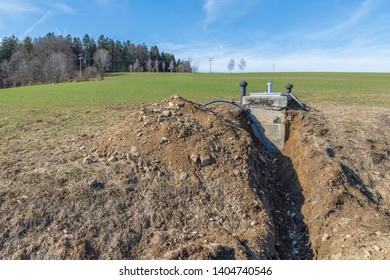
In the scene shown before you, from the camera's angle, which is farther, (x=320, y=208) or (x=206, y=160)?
(x=206, y=160)

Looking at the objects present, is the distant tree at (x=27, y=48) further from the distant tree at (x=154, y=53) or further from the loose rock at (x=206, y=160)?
the loose rock at (x=206, y=160)

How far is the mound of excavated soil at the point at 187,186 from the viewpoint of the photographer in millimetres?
3838

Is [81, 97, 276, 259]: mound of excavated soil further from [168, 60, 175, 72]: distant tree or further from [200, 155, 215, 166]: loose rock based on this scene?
[168, 60, 175, 72]: distant tree

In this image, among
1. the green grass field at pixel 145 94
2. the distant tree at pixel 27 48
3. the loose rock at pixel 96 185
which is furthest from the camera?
the distant tree at pixel 27 48

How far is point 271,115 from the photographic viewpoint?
26.5 ft

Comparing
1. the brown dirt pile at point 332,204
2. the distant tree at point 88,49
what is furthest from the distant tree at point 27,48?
the brown dirt pile at point 332,204

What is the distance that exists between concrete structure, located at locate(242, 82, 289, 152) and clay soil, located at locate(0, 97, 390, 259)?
1.99 ft

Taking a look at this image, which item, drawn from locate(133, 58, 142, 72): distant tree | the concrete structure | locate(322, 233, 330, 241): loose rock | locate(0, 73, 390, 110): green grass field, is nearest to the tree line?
locate(133, 58, 142, 72): distant tree

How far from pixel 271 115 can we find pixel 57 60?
2503 inches

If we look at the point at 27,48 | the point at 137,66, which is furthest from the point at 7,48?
the point at 137,66

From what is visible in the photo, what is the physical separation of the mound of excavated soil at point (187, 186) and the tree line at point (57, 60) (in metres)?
59.0

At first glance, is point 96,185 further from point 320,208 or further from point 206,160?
point 320,208

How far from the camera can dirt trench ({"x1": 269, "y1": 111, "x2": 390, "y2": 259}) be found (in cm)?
410

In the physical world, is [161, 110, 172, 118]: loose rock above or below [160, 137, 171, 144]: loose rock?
above
